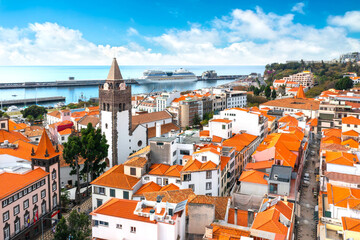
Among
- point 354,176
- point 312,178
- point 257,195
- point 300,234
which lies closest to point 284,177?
point 257,195

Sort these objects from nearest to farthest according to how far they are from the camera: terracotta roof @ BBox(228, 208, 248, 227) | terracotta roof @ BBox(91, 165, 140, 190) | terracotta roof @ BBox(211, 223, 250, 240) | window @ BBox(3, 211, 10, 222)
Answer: terracotta roof @ BBox(211, 223, 250, 240) < terracotta roof @ BBox(228, 208, 248, 227) < window @ BBox(3, 211, 10, 222) < terracotta roof @ BBox(91, 165, 140, 190)

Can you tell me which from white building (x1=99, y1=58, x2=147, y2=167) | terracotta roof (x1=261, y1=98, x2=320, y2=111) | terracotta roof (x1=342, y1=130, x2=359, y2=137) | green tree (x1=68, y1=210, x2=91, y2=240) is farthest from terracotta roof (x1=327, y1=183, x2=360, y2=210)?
terracotta roof (x1=261, y1=98, x2=320, y2=111)

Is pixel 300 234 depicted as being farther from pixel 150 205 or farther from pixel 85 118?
pixel 85 118

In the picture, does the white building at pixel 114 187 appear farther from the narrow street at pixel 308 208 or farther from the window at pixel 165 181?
the narrow street at pixel 308 208

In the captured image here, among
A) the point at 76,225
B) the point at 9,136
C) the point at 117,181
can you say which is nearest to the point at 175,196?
the point at 76,225

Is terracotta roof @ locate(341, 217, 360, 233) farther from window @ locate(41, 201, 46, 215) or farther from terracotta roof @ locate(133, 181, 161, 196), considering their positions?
window @ locate(41, 201, 46, 215)

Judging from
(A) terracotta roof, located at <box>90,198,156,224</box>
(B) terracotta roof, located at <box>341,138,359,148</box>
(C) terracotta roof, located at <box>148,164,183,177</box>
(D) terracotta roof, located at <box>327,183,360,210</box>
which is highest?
(B) terracotta roof, located at <box>341,138,359,148</box>

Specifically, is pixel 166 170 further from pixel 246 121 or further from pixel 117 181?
pixel 246 121

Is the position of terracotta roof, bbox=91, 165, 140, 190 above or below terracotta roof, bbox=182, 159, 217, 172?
below
